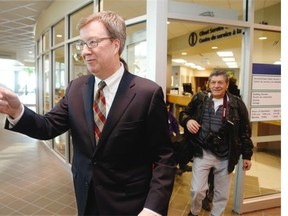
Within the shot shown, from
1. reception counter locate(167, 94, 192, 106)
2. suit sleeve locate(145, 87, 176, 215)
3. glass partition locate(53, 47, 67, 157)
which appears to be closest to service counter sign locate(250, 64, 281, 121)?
suit sleeve locate(145, 87, 176, 215)

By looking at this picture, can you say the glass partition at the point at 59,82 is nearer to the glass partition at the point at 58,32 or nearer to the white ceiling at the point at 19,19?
the glass partition at the point at 58,32

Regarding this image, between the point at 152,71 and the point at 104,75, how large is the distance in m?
1.49

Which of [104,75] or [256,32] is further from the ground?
[256,32]

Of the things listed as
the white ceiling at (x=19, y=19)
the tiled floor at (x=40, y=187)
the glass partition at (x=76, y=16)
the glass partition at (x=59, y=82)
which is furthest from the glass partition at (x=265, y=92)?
the white ceiling at (x=19, y=19)

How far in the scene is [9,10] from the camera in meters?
6.08

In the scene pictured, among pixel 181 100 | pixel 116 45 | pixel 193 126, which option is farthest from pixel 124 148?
pixel 181 100

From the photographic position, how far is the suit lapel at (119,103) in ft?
3.63

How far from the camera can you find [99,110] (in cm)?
119

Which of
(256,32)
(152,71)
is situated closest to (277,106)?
(256,32)

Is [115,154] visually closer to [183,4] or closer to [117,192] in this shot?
[117,192]

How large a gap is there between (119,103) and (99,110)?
0.11 metres

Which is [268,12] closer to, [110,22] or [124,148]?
[110,22]

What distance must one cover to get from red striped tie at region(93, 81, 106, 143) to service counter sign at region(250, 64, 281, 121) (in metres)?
2.35

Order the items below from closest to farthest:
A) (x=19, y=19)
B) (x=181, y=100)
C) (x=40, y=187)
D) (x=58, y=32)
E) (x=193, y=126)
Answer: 1. (x=193, y=126)
2. (x=40, y=187)
3. (x=58, y=32)
4. (x=19, y=19)
5. (x=181, y=100)
